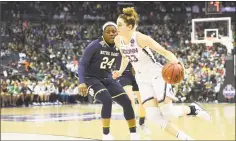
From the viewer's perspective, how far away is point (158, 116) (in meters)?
5.06

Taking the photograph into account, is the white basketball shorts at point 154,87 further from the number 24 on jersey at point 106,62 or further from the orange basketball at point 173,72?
the number 24 on jersey at point 106,62

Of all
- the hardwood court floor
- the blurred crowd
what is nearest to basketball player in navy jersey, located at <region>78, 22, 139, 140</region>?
the hardwood court floor

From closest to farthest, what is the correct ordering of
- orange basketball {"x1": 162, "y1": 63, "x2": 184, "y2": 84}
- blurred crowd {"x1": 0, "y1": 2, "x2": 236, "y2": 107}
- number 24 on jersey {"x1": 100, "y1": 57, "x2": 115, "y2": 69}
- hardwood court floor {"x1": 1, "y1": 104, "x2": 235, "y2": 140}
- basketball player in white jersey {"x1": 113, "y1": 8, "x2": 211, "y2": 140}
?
orange basketball {"x1": 162, "y1": 63, "x2": 184, "y2": 84}, basketball player in white jersey {"x1": 113, "y1": 8, "x2": 211, "y2": 140}, number 24 on jersey {"x1": 100, "y1": 57, "x2": 115, "y2": 69}, hardwood court floor {"x1": 1, "y1": 104, "x2": 235, "y2": 140}, blurred crowd {"x1": 0, "y1": 2, "x2": 236, "y2": 107}

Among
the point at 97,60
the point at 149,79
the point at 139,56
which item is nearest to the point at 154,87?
the point at 149,79

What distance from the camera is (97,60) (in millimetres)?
5801

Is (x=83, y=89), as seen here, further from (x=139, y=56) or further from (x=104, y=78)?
(x=139, y=56)

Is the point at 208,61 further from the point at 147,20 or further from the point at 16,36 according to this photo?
the point at 16,36

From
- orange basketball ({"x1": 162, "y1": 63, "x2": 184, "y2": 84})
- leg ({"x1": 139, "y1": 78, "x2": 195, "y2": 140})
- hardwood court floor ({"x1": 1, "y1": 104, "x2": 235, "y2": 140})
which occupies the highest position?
orange basketball ({"x1": 162, "y1": 63, "x2": 184, "y2": 84})

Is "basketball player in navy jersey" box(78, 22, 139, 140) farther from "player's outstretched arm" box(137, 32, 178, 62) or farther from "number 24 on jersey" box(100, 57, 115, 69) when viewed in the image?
"player's outstretched arm" box(137, 32, 178, 62)

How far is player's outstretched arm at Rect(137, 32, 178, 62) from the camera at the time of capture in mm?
4519

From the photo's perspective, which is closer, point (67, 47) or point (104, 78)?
point (104, 78)

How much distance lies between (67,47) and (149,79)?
1695 cm

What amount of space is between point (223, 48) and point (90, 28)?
25.2 ft

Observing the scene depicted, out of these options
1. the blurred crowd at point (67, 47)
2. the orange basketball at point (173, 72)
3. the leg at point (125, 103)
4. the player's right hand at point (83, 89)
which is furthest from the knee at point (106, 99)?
the blurred crowd at point (67, 47)
